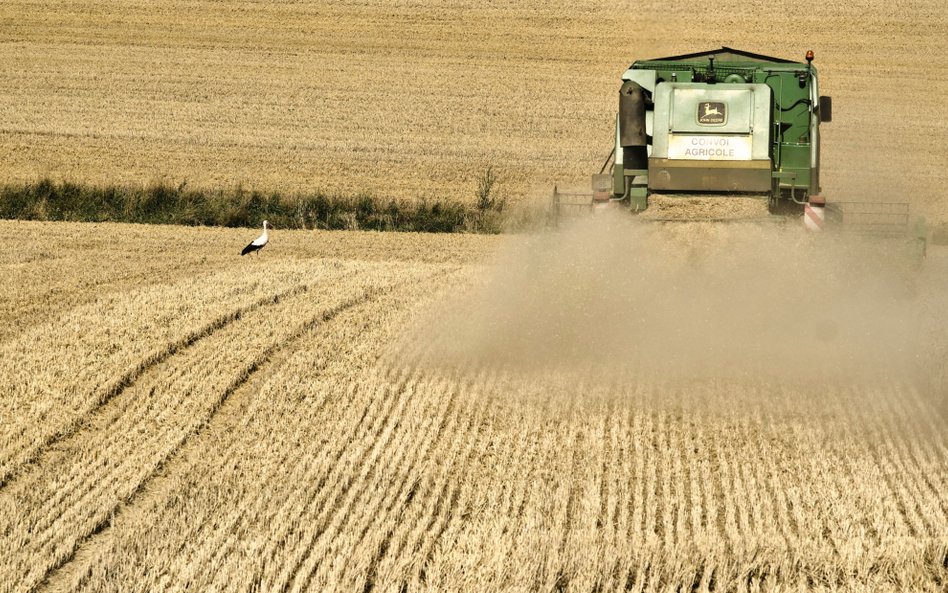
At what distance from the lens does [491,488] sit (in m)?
7.63

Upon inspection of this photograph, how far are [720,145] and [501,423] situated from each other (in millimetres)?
4270

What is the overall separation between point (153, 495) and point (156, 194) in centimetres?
1524

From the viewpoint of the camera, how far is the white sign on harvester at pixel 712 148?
1189 centimetres

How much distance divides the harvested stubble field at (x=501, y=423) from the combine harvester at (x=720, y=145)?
1.47 ft

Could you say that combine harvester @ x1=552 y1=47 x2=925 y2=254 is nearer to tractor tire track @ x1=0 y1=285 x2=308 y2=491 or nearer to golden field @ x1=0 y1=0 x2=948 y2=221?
tractor tire track @ x1=0 y1=285 x2=308 y2=491

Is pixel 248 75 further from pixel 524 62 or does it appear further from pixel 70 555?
pixel 70 555

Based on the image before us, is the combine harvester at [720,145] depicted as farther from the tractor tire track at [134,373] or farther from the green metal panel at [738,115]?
the tractor tire track at [134,373]

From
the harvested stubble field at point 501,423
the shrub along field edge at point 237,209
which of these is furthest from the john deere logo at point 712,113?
the shrub along field edge at point 237,209

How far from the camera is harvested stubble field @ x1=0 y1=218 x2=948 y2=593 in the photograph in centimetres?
645

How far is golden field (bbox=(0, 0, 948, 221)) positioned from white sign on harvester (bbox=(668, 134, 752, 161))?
29.5 feet

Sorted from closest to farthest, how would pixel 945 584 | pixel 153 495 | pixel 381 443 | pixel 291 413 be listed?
pixel 945 584
pixel 153 495
pixel 381 443
pixel 291 413

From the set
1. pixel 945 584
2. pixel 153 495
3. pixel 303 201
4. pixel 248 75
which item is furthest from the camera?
pixel 248 75

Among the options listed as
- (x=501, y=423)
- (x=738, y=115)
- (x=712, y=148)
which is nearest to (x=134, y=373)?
(x=501, y=423)

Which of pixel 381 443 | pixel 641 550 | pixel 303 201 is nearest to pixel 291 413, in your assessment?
pixel 381 443
